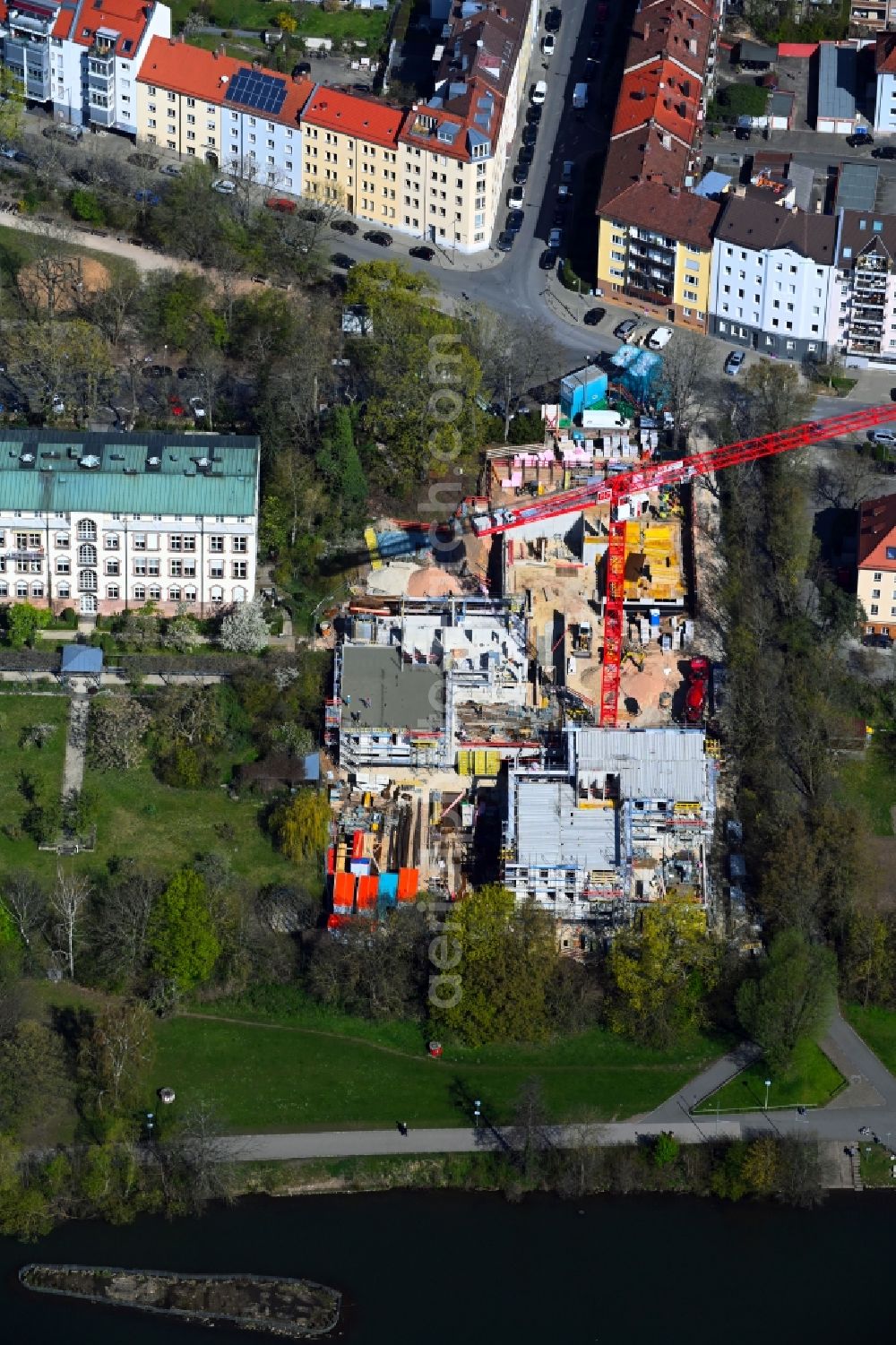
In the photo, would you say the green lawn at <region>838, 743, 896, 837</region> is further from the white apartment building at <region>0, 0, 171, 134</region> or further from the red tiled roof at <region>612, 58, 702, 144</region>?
the white apartment building at <region>0, 0, 171, 134</region>

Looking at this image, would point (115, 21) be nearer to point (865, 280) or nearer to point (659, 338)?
point (659, 338)

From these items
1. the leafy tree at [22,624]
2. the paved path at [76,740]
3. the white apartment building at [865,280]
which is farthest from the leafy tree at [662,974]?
the white apartment building at [865,280]

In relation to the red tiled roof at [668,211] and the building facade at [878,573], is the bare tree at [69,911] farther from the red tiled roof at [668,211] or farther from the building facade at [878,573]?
the red tiled roof at [668,211]

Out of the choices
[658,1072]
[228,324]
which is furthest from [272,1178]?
[228,324]

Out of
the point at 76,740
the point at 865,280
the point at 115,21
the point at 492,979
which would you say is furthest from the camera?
the point at 115,21

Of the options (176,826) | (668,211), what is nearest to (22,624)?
(176,826)

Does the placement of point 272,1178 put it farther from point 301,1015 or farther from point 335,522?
point 335,522
